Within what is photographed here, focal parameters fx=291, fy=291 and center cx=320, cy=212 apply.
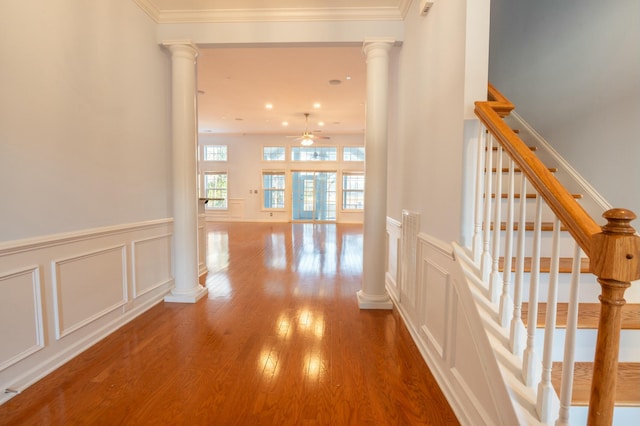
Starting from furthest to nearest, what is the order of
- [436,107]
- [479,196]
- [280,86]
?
[280,86] → [436,107] → [479,196]

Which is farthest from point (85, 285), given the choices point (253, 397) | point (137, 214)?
point (253, 397)

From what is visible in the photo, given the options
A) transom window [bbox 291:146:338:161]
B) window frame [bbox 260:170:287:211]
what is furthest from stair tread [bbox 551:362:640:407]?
window frame [bbox 260:170:287:211]

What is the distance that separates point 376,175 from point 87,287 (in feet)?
9.18

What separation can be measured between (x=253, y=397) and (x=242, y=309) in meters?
1.38

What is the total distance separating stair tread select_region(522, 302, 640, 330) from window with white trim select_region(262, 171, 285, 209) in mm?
10536

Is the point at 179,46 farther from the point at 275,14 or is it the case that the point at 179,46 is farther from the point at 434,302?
the point at 434,302

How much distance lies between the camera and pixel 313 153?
37.9 ft

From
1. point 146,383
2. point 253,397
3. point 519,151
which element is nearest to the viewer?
point 519,151

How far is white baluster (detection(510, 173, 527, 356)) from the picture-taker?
124 centimetres

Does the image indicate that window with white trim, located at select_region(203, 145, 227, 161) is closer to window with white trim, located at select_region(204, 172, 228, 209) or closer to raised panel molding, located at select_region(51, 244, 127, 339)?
window with white trim, located at select_region(204, 172, 228, 209)

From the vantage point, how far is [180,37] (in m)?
3.24

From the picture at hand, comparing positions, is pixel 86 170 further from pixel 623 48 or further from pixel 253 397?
pixel 623 48

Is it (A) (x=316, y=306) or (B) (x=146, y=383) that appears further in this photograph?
(A) (x=316, y=306)

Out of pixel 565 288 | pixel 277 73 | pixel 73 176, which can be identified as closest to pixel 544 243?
pixel 565 288
